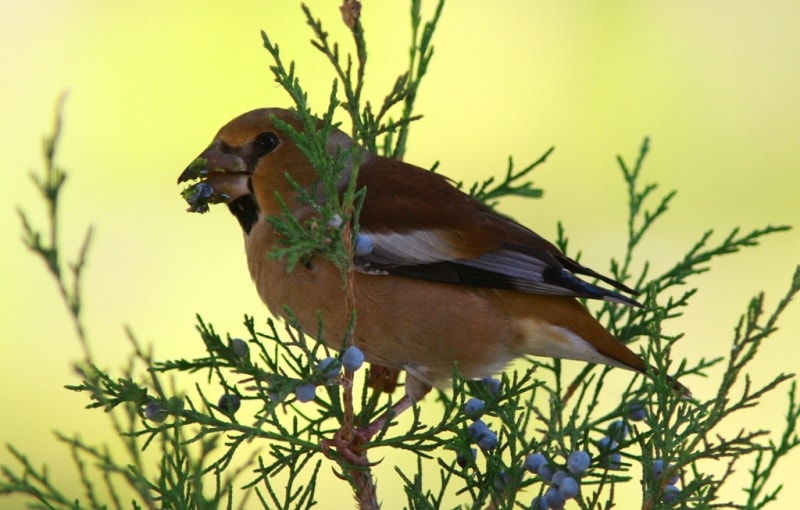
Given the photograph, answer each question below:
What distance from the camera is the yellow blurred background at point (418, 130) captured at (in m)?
5.75

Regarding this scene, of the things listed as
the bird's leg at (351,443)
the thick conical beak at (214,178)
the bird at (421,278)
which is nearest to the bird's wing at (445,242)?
the bird at (421,278)

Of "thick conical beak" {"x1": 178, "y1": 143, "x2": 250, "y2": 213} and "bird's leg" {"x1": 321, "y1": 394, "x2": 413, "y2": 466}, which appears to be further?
"thick conical beak" {"x1": 178, "y1": 143, "x2": 250, "y2": 213}

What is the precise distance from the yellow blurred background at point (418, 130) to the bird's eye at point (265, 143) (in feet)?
8.42

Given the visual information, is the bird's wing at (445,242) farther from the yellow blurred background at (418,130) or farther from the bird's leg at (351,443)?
the yellow blurred background at (418,130)

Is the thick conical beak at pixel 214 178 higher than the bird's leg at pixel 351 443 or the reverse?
higher

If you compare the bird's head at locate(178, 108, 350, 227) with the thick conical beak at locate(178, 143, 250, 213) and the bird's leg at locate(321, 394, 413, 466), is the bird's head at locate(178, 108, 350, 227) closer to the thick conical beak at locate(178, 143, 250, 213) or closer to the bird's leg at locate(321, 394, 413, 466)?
the thick conical beak at locate(178, 143, 250, 213)

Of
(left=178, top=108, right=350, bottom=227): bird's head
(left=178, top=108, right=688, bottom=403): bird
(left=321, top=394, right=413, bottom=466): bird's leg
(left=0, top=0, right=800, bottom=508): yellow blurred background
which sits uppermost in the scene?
(left=0, top=0, right=800, bottom=508): yellow blurred background

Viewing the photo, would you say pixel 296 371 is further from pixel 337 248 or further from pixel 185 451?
pixel 185 451

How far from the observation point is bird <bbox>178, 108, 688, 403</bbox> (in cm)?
279

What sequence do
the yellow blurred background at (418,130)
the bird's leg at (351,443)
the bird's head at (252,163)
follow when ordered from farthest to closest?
the yellow blurred background at (418,130), the bird's head at (252,163), the bird's leg at (351,443)

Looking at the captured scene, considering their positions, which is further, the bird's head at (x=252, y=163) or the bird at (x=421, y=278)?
the bird's head at (x=252, y=163)

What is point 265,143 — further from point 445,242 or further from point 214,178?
point 445,242

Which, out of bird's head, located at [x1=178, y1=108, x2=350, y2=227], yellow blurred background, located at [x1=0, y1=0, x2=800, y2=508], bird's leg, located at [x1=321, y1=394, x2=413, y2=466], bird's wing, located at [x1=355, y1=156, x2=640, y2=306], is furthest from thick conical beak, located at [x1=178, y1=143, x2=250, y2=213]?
yellow blurred background, located at [x1=0, y1=0, x2=800, y2=508]

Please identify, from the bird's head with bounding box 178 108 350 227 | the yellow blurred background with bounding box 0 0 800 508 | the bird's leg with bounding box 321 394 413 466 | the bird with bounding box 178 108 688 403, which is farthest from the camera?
the yellow blurred background with bounding box 0 0 800 508
